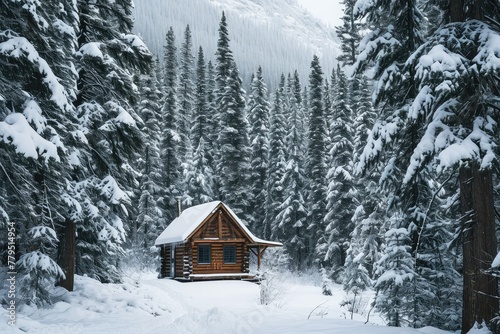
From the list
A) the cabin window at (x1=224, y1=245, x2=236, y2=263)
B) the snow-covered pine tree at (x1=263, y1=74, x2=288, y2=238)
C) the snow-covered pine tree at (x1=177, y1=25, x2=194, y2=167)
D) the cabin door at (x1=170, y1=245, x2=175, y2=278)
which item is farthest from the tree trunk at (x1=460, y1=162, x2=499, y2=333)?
the snow-covered pine tree at (x1=177, y1=25, x2=194, y2=167)

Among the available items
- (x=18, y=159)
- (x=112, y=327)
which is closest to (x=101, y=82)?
(x=18, y=159)

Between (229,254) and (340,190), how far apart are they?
11417 millimetres

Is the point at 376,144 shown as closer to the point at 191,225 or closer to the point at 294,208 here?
the point at 191,225

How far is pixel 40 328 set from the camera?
10438mm

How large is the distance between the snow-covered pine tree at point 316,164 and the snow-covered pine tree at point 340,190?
→ 14.5ft

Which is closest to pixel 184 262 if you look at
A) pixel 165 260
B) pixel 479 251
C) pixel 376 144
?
pixel 165 260

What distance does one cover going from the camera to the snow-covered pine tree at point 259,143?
48.2 meters

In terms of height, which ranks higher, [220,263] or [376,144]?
[376,144]

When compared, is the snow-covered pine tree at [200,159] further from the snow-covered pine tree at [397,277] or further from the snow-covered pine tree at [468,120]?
the snow-covered pine tree at [468,120]

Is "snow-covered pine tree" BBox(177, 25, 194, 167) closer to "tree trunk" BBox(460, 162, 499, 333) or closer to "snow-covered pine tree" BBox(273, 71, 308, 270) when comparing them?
"snow-covered pine tree" BBox(273, 71, 308, 270)

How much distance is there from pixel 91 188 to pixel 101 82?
12.3 feet

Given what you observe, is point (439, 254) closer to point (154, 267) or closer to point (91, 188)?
point (91, 188)

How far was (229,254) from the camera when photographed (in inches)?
1259

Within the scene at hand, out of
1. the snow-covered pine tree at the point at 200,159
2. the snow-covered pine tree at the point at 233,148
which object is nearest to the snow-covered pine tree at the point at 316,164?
the snow-covered pine tree at the point at 233,148
